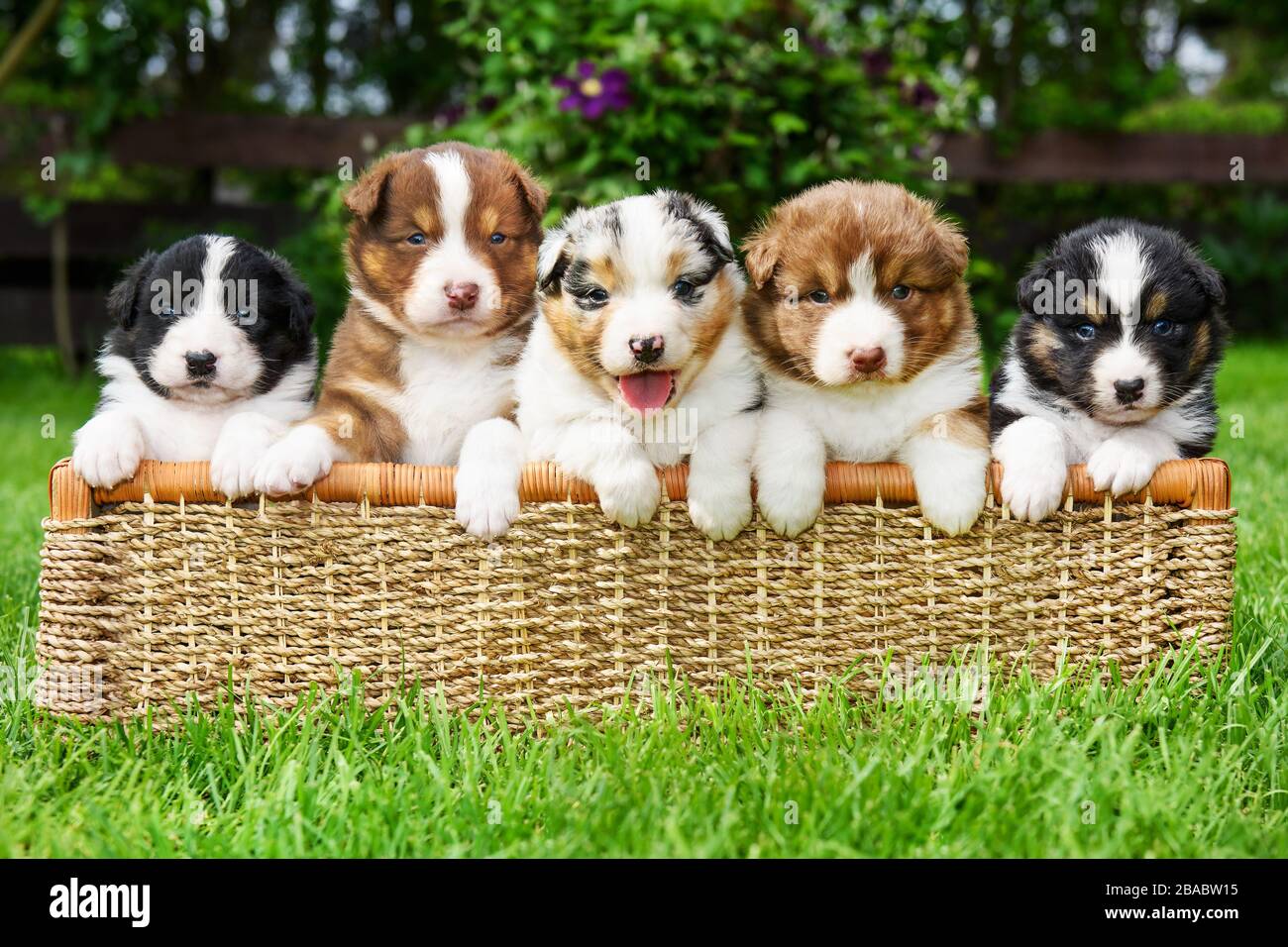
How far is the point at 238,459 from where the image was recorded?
2662mm

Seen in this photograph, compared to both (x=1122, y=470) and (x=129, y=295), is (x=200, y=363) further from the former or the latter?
(x=1122, y=470)

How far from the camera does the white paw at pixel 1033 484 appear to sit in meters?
2.60

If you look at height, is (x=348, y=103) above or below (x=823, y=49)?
above

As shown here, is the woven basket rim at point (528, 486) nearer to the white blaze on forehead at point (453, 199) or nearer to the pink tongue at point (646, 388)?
the pink tongue at point (646, 388)

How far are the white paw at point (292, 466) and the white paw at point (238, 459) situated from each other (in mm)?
27

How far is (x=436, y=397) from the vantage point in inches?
120

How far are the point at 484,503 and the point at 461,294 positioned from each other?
1.78ft

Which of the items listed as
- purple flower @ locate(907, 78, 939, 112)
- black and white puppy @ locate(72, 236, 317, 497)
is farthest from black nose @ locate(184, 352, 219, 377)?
purple flower @ locate(907, 78, 939, 112)

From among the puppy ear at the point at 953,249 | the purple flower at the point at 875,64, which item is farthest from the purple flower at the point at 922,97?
the puppy ear at the point at 953,249

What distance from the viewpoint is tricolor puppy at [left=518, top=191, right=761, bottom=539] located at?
2602 millimetres

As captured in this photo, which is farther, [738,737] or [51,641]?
[51,641]

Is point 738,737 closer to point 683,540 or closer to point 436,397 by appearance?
point 683,540
